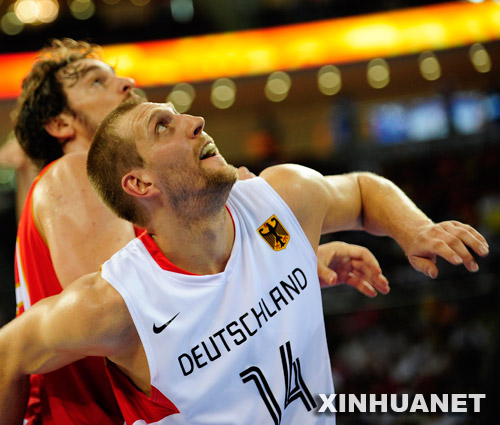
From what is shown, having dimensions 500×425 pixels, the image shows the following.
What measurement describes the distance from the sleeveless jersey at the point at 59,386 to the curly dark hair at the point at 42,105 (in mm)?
552

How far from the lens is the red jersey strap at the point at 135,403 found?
2.28 m

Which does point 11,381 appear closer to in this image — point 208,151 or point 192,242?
point 192,242

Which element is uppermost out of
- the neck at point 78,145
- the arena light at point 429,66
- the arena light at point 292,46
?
the arena light at point 292,46

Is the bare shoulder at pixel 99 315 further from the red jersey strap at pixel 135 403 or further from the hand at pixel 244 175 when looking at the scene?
the hand at pixel 244 175


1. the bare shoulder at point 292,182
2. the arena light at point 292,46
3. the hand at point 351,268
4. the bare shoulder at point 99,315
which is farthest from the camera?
the arena light at point 292,46

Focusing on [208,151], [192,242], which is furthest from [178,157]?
[192,242]

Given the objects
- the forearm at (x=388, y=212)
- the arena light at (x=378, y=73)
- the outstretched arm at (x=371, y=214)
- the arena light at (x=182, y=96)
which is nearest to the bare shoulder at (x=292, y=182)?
the outstretched arm at (x=371, y=214)

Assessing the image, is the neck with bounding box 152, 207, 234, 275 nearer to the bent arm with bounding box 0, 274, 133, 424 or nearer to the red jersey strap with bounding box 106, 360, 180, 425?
the bent arm with bounding box 0, 274, 133, 424

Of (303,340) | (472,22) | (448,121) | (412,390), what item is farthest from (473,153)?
(303,340)

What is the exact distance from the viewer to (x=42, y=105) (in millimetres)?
3180

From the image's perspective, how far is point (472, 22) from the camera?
536 inches

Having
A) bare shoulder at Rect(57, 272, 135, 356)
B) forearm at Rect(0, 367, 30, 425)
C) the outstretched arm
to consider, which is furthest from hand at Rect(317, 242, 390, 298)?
forearm at Rect(0, 367, 30, 425)

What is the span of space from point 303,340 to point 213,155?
2.63ft

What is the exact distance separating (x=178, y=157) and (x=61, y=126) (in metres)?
1.04
